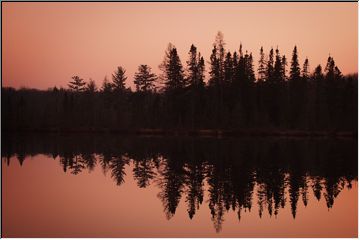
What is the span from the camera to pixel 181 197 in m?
23.8

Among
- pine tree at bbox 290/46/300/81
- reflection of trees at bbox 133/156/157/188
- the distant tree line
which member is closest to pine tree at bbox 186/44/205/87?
the distant tree line

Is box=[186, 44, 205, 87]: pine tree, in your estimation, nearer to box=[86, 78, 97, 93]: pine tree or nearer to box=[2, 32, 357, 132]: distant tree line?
box=[2, 32, 357, 132]: distant tree line

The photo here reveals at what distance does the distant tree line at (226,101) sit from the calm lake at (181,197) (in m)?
44.3

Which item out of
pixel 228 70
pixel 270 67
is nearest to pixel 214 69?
pixel 228 70

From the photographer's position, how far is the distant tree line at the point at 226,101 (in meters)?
82.6

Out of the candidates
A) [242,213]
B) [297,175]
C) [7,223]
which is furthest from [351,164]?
[7,223]

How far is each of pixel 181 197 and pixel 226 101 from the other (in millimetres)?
68493

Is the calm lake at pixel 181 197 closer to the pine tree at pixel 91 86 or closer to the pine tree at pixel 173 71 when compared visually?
the pine tree at pixel 173 71

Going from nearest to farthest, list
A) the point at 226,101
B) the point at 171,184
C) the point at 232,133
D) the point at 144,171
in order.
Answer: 1. the point at 171,184
2. the point at 144,171
3. the point at 232,133
4. the point at 226,101

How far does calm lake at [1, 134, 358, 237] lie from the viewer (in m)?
19.0

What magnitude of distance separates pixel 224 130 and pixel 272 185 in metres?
53.6

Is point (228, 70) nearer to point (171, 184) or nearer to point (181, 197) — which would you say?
point (171, 184)

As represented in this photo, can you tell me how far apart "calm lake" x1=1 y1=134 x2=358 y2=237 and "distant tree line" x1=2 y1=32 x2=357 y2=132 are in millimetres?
44261

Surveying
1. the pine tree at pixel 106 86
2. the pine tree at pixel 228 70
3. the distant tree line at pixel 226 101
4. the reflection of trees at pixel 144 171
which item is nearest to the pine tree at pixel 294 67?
the distant tree line at pixel 226 101
